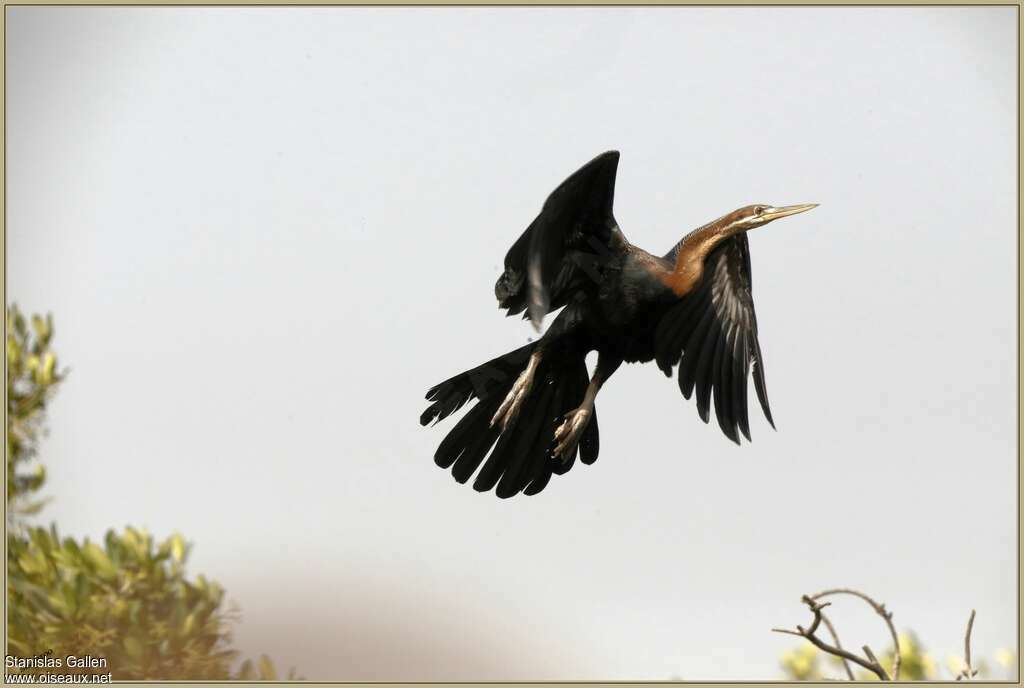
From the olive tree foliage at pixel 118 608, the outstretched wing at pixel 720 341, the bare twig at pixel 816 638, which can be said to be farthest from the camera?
the olive tree foliage at pixel 118 608

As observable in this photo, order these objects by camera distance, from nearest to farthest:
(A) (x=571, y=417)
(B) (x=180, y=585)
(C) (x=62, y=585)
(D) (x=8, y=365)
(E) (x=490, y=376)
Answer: (A) (x=571, y=417) < (E) (x=490, y=376) < (C) (x=62, y=585) < (B) (x=180, y=585) < (D) (x=8, y=365)

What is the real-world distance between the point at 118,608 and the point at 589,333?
3633 millimetres

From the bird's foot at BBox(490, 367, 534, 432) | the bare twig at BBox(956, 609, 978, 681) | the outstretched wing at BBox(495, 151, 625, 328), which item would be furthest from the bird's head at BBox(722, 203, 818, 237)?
the bare twig at BBox(956, 609, 978, 681)

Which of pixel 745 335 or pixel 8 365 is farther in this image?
pixel 8 365

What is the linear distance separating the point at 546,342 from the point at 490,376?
38cm

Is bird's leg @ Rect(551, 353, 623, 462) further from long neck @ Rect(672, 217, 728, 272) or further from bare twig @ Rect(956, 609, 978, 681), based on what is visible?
bare twig @ Rect(956, 609, 978, 681)

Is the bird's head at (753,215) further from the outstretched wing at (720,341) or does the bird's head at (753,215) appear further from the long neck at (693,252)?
the outstretched wing at (720,341)

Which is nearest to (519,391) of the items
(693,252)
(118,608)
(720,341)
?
(693,252)

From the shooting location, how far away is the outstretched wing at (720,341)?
4734 millimetres

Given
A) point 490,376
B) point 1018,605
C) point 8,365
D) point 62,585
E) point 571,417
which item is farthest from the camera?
point 8,365

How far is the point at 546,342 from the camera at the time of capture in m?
4.41

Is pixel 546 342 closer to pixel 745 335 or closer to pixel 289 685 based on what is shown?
pixel 745 335

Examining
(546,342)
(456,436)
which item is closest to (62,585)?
(456,436)

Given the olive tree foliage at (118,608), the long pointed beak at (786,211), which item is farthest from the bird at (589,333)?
the olive tree foliage at (118,608)
